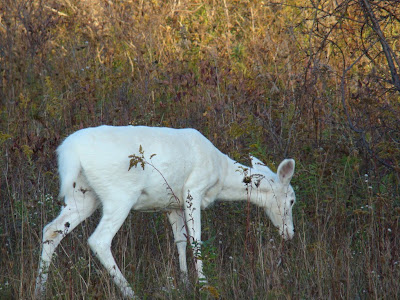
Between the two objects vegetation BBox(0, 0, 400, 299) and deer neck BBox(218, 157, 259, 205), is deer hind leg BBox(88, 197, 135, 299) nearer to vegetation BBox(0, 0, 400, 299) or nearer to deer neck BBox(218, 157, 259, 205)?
vegetation BBox(0, 0, 400, 299)

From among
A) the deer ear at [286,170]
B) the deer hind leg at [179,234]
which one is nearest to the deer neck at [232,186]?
the deer ear at [286,170]

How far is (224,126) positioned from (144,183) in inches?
80.8

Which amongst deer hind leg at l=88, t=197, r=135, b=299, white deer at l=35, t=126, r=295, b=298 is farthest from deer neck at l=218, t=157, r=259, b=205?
deer hind leg at l=88, t=197, r=135, b=299

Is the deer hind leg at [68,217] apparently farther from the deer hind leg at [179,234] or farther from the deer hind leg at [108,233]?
the deer hind leg at [179,234]

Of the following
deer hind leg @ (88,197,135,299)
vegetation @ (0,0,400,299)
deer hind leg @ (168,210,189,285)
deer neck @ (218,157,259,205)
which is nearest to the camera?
A: vegetation @ (0,0,400,299)

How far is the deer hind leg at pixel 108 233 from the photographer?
512 centimetres

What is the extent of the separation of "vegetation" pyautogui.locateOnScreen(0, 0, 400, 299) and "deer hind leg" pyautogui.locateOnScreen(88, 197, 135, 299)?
0.34 ft

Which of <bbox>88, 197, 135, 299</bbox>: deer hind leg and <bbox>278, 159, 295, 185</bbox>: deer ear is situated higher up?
<bbox>278, 159, 295, 185</bbox>: deer ear

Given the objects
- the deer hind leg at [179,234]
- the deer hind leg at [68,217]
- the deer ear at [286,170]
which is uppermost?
the deer ear at [286,170]

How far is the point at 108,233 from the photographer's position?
5.22 meters

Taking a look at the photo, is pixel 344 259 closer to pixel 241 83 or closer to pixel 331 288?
pixel 331 288

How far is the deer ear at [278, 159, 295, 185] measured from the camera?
19.4 feet

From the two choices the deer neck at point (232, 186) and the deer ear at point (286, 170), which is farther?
the deer neck at point (232, 186)

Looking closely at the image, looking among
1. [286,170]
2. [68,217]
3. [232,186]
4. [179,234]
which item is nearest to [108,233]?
[68,217]
